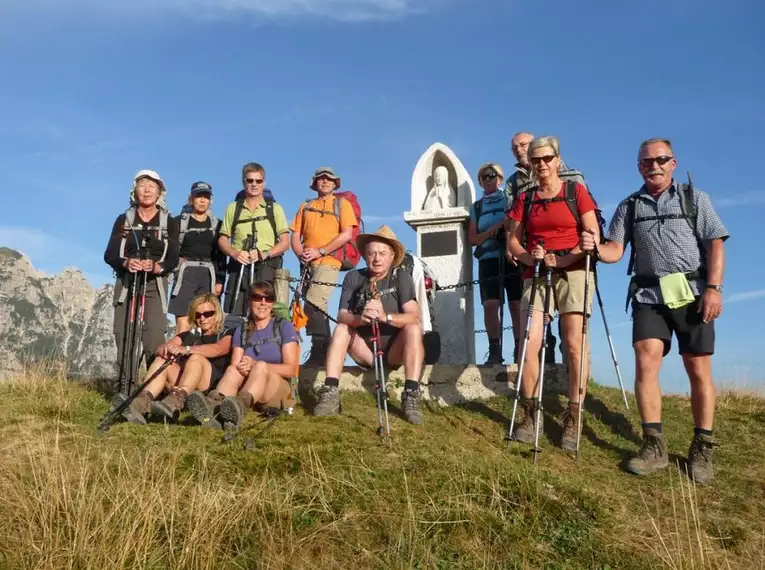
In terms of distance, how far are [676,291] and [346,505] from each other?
118 inches

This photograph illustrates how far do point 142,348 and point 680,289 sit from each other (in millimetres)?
5457

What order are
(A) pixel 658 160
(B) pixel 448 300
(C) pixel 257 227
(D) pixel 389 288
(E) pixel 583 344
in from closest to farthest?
(A) pixel 658 160
(E) pixel 583 344
(D) pixel 389 288
(C) pixel 257 227
(B) pixel 448 300

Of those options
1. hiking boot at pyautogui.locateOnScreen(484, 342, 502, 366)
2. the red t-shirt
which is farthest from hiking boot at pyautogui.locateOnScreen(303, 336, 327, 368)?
the red t-shirt

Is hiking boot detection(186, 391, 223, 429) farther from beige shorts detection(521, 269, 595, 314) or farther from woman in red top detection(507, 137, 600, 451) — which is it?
beige shorts detection(521, 269, 595, 314)

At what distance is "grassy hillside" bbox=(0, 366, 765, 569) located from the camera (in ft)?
12.3

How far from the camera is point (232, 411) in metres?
5.70

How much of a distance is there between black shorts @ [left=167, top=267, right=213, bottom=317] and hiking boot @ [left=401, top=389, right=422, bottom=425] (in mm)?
2811

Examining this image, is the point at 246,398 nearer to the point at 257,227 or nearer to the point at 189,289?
the point at 189,289

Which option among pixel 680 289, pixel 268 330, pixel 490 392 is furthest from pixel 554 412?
pixel 268 330

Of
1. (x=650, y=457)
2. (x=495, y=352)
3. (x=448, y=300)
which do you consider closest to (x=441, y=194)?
(x=448, y=300)

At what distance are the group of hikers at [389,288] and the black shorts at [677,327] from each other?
0.01 metres

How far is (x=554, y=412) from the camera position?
6785 mm

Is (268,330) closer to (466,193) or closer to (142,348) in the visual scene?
(142,348)

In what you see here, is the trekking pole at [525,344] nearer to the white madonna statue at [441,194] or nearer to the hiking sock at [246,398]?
the hiking sock at [246,398]
